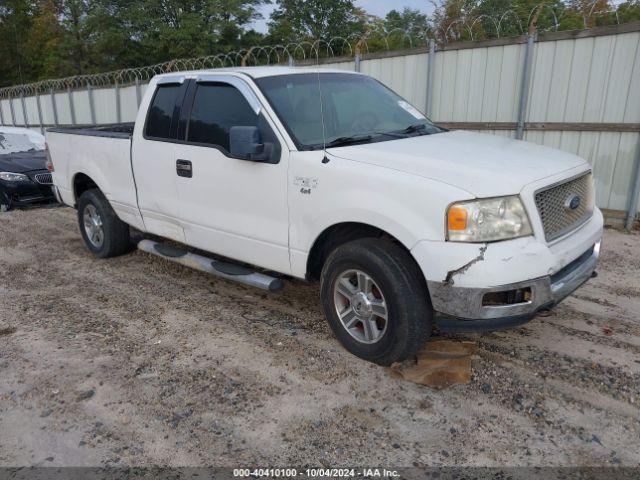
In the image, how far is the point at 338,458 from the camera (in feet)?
9.15

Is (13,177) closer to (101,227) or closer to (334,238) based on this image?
(101,227)

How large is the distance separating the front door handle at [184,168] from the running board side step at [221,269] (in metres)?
0.78

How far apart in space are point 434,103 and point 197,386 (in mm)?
6647

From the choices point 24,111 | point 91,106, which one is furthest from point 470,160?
point 24,111

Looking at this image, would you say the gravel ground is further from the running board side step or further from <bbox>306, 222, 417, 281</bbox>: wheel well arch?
<bbox>306, 222, 417, 281</bbox>: wheel well arch

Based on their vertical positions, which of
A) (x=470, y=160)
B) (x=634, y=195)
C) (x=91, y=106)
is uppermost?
(x=470, y=160)

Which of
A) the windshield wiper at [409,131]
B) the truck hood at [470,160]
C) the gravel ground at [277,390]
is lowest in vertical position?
the gravel ground at [277,390]

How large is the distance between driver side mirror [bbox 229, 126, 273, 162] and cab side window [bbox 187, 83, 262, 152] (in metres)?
0.27

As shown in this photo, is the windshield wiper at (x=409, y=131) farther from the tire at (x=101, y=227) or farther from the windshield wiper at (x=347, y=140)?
the tire at (x=101, y=227)

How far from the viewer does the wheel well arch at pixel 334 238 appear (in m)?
3.54

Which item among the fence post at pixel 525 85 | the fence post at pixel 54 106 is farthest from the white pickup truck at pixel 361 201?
the fence post at pixel 54 106

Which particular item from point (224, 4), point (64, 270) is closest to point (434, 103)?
point (64, 270)

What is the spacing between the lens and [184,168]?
4562mm

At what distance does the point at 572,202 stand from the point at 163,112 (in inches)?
140
